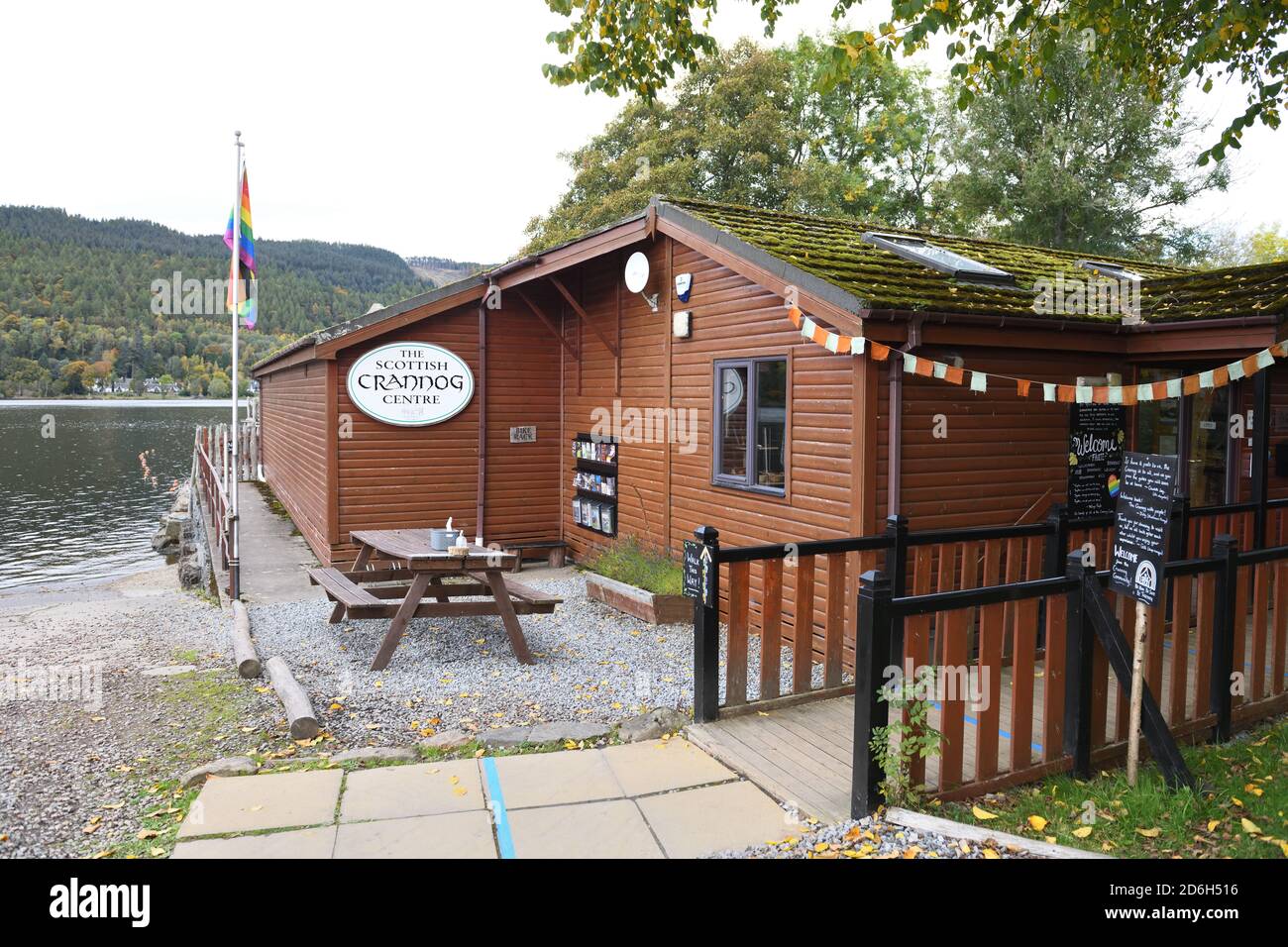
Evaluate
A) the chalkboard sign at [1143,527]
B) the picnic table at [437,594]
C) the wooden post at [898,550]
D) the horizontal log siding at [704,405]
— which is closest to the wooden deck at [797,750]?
the wooden post at [898,550]

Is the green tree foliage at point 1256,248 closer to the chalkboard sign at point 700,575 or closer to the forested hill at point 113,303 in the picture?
the chalkboard sign at point 700,575

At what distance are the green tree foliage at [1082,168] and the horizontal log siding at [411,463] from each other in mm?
20503

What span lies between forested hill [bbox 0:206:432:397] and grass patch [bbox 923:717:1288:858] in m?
66.7

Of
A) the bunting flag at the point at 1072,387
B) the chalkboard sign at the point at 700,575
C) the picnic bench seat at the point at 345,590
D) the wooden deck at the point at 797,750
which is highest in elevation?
the bunting flag at the point at 1072,387

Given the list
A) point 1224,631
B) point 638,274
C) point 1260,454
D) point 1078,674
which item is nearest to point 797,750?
point 1078,674

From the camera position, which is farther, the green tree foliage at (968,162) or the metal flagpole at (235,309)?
the green tree foliage at (968,162)

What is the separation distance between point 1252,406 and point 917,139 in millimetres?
28551

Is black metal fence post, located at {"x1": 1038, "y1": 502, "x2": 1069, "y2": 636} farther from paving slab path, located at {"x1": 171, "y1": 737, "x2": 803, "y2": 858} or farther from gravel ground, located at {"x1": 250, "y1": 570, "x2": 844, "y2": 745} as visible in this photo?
paving slab path, located at {"x1": 171, "y1": 737, "x2": 803, "y2": 858}

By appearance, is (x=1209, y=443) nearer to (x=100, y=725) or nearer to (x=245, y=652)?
(x=245, y=652)

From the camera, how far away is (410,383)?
11.9 m

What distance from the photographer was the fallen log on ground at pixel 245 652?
286 inches

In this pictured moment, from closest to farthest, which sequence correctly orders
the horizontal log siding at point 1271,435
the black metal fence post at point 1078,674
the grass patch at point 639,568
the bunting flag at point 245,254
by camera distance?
the black metal fence post at point 1078,674, the horizontal log siding at point 1271,435, the grass patch at point 639,568, the bunting flag at point 245,254

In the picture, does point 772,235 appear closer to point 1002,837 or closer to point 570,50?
point 570,50

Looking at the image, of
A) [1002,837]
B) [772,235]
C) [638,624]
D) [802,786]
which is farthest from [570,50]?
[1002,837]
